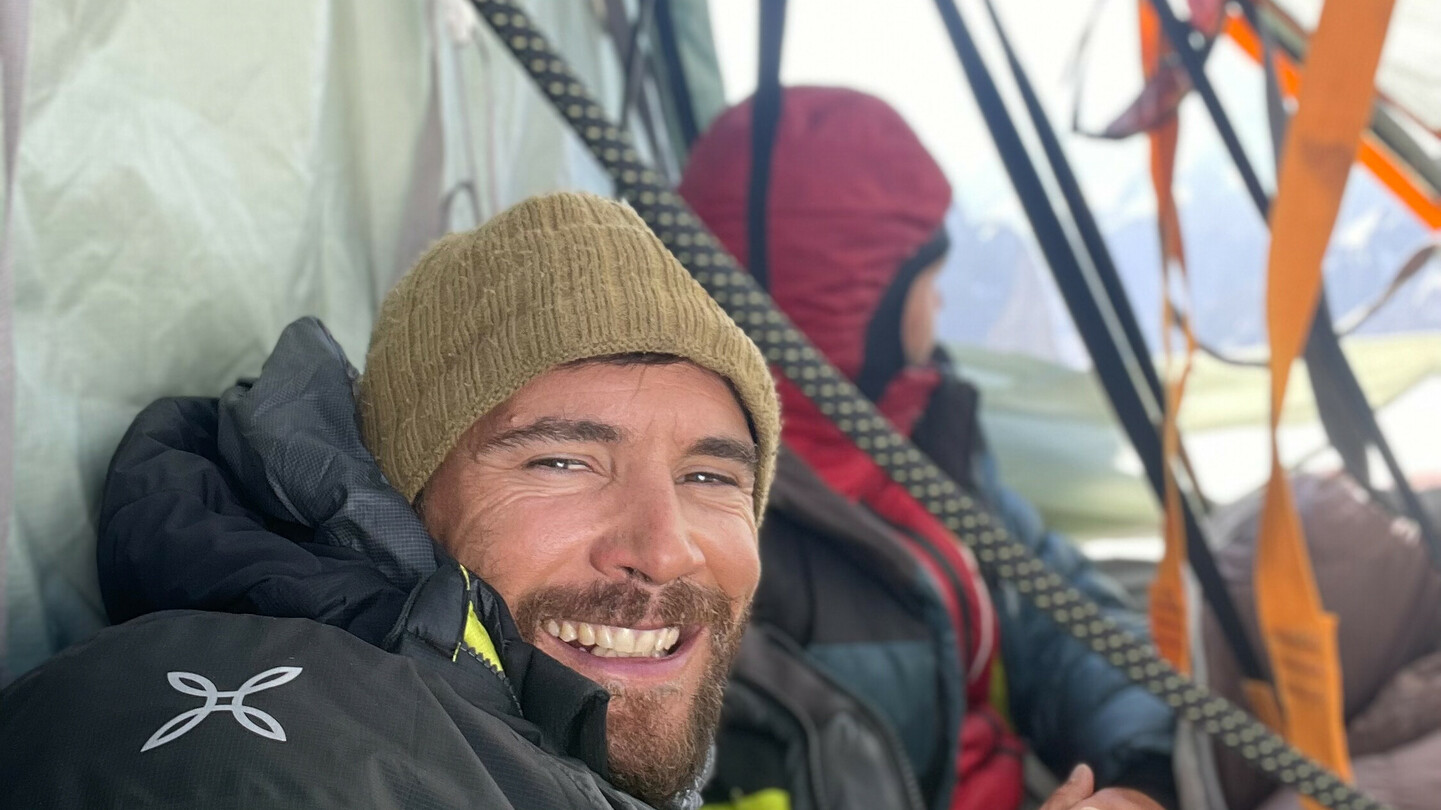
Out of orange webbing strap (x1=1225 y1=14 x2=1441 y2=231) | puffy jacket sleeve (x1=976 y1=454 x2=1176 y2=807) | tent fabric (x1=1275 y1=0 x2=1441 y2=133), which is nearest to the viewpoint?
puffy jacket sleeve (x1=976 y1=454 x2=1176 y2=807)

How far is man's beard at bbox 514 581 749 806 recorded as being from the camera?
90cm

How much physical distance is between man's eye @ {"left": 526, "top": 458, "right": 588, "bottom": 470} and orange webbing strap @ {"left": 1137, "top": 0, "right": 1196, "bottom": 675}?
0.83m

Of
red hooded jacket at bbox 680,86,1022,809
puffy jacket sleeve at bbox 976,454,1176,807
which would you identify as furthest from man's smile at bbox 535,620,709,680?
red hooded jacket at bbox 680,86,1022,809

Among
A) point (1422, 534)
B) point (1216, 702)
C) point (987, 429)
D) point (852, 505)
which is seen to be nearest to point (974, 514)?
point (1216, 702)

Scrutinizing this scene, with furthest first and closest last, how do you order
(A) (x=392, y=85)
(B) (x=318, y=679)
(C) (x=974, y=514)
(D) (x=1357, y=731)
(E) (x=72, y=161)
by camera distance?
(D) (x=1357, y=731) → (A) (x=392, y=85) → (C) (x=974, y=514) → (E) (x=72, y=161) → (B) (x=318, y=679)

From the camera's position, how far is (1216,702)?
1.24 meters

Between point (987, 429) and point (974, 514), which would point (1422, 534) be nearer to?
point (987, 429)

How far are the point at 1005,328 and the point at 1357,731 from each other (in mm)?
1098

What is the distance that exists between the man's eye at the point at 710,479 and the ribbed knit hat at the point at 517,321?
0.20ft

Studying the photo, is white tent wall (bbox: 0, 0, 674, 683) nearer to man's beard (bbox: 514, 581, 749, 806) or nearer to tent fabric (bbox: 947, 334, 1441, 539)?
man's beard (bbox: 514, 581, 749, 806)

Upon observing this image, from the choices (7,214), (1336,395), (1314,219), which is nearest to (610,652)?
(7,214)

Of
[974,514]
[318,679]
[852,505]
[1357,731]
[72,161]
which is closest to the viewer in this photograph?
[318,679]

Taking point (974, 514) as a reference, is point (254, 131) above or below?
above

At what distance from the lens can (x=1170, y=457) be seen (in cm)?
161
